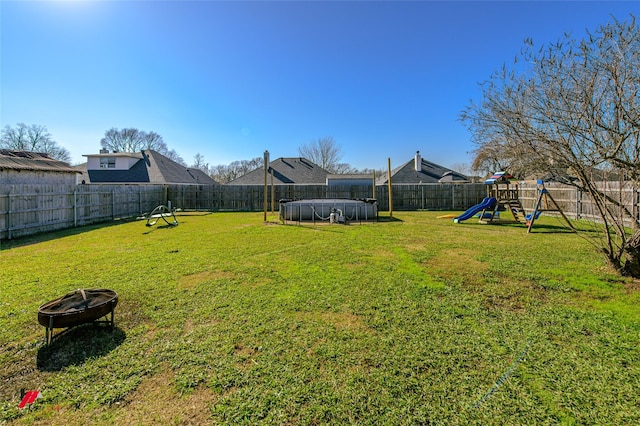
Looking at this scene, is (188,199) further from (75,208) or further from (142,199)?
(75,208)

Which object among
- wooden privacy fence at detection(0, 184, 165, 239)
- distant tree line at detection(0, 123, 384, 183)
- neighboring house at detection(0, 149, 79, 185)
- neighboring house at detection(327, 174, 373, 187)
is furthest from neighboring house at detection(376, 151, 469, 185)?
neighboring house at detection(0, 149, 79, 185)

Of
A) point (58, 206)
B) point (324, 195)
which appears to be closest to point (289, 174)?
point (324, 195)

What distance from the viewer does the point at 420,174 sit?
1007 inches

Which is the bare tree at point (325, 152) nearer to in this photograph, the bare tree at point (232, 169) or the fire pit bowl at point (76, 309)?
the bare tree at point (232, 169)

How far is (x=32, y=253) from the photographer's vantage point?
6.14 m

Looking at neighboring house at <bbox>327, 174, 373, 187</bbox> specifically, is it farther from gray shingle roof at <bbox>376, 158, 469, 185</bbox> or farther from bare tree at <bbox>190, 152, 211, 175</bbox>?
bare tree at <bbox>190, 152, 211, 175</bbox>

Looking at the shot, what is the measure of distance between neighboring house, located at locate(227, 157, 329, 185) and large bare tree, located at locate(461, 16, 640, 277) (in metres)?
18.8

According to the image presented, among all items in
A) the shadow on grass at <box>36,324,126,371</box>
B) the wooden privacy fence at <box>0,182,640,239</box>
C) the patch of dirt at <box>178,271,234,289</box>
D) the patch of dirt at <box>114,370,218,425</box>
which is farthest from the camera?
the wooden privacy fence at <box>0,182,640,239</box>

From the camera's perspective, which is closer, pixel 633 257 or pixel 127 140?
A: pixel 633 257

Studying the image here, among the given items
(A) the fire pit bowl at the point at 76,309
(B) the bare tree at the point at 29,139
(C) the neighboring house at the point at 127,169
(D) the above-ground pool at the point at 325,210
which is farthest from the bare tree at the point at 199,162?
(A) the fire pit bowl at the point at 76,309

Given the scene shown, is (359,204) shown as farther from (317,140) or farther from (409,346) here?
(317,140)

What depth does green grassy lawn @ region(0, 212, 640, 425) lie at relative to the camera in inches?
70.4

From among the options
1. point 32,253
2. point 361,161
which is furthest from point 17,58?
point 361,161

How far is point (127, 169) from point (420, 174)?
23.6 meters
